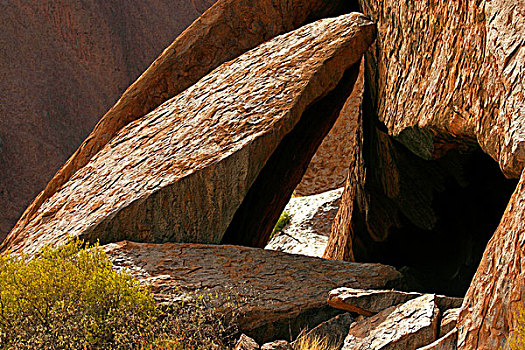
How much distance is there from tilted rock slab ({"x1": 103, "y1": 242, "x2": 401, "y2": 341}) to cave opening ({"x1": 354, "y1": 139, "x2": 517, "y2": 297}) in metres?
1.03

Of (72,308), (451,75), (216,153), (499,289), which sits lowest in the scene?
(72,308)

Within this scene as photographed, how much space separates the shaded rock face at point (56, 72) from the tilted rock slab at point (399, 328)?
1199cm

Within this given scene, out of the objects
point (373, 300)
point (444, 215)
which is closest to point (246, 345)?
point (373, 300)

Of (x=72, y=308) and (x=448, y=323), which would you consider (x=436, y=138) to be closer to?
(x=448, y=323)

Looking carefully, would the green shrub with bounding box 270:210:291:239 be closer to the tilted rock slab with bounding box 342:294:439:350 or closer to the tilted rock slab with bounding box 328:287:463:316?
the tilted rock slab with bounding box 328:287:463:316

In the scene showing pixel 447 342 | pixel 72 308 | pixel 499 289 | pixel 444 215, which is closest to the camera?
pixel 499 289

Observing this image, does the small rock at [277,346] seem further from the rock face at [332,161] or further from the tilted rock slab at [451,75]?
the rock face at [332,161]

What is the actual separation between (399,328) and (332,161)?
477 inches

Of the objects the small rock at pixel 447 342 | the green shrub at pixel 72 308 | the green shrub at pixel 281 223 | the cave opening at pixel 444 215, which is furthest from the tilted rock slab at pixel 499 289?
the green shrub at pixel 281 223

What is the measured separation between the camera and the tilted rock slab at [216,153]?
5.12 meters

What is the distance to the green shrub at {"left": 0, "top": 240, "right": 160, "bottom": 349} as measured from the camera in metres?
3.78

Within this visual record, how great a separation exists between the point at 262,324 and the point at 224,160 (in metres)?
1.55

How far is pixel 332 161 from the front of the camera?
15.5 m

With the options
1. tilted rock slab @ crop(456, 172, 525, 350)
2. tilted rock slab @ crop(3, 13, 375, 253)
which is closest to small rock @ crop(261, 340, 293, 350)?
tilted rock slab @ crop(456, 172, 525, 350)
